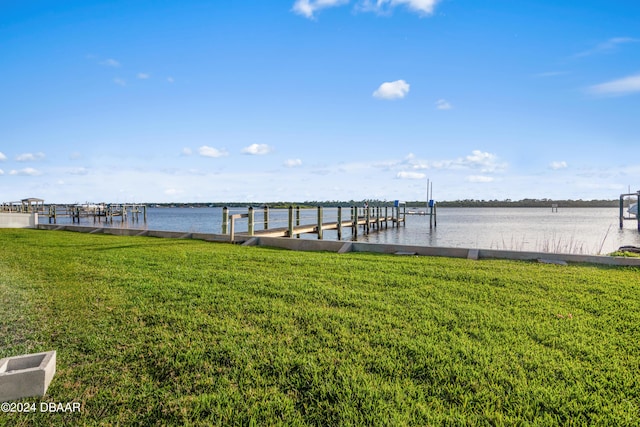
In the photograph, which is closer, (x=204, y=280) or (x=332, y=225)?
(x=204, y=280)

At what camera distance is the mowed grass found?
2162 mm

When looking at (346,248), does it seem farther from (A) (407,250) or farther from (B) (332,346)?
(B) (332,346)

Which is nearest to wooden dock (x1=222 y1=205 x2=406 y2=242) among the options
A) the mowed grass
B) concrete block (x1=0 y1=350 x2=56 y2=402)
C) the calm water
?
the calm water

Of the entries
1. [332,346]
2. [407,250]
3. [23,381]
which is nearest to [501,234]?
[407,250]

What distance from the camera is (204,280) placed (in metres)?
5.17

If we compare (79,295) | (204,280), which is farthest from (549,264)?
(79,295)

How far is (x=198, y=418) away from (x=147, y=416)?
306 mm

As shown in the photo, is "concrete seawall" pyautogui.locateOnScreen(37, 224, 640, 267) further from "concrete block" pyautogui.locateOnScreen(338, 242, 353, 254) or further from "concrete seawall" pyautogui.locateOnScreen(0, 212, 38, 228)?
"concrete seawall" pyautogui.locateOnScreen(0, 212, 38, 228)

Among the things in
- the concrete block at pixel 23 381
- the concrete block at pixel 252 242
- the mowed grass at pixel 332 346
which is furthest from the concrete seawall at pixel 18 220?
the concrete block at pixel 23 381

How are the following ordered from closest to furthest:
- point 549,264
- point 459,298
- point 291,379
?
point 291,379, point 459,298, point 549,264

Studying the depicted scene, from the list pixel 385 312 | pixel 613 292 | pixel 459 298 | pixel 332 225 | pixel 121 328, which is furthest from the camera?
pixel 332 225

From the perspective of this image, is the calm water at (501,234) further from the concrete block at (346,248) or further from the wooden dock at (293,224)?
the concrete block at (346,248)

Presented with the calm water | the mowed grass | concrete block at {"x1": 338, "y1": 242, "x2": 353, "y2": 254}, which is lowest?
the calm water

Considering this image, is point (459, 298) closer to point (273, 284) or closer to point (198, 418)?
point (273, 284)
